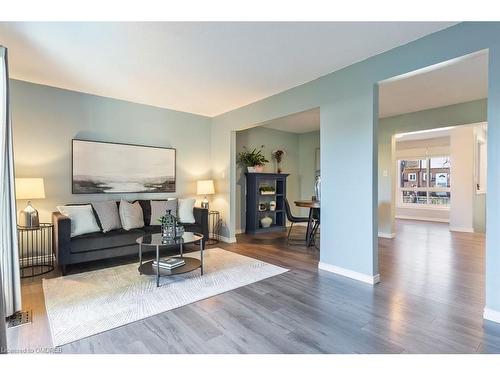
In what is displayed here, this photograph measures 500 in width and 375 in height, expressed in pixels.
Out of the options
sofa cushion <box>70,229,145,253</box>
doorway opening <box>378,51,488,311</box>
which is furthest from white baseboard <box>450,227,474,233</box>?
sofa cushion <box>70,229,145,253</box>

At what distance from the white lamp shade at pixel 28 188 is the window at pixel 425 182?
9.01 meters

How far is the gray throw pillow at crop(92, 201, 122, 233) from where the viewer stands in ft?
11.5

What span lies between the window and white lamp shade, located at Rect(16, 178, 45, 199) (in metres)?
9.01

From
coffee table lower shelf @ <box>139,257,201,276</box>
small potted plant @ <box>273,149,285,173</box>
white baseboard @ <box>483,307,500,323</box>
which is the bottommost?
white baseboard @ <box>483,307,500,323</box>

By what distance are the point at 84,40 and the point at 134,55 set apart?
1.45ft

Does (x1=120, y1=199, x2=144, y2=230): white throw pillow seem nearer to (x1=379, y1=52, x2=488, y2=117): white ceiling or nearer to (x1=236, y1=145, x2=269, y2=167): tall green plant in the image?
(x1=236, y1=145, x2=269, y2=167): tall green plant

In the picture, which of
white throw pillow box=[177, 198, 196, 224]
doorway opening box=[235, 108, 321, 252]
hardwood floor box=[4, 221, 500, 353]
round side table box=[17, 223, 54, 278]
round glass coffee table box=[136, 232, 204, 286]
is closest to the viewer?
hardwood floor box=[4, 221, 500, 353]

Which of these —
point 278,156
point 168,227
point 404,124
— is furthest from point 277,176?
point 168,227

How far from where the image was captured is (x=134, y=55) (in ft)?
8.86

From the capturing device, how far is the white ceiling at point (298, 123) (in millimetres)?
5272

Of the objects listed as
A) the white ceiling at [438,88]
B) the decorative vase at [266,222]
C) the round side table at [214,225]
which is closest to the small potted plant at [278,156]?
the decorative vase at [266,222]

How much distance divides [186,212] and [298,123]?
323cm

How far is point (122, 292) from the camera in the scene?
8.40 feet
